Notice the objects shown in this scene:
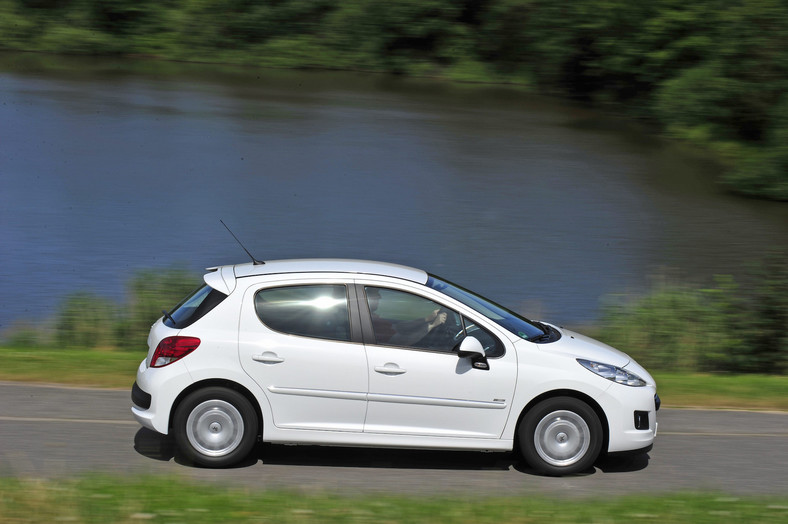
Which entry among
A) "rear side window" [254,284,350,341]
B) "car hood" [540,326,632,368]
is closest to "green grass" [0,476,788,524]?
"car hood" [540,326,632,368]

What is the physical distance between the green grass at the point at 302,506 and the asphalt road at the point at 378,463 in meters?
0.56

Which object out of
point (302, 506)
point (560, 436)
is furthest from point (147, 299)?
point (302, 506)

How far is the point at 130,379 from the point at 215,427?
3628 millimetres

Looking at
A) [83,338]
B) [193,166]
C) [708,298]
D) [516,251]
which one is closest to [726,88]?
[516,251]

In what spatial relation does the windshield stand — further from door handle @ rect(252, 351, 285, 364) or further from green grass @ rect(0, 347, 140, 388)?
green grass @ rect(0, 347, 140, 388)

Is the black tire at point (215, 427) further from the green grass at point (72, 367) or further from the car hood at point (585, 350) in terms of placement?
the green grass at point (72, 367)

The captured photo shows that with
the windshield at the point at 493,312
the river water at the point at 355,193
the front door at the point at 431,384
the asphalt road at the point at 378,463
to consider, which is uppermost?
the windshield at the point at 493,312

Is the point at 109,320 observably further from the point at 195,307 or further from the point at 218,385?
the point at 218,385

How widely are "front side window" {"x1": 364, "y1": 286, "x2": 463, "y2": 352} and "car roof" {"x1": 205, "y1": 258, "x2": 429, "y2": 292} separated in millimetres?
231

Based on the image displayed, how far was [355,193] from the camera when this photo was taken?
97.1 feet

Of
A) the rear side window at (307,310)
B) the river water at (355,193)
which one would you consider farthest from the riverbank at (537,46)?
the rear side window at (307,310)

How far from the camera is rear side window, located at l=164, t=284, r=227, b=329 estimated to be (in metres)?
7.65

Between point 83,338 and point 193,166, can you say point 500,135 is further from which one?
point 83,338

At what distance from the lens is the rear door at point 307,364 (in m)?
7.47
